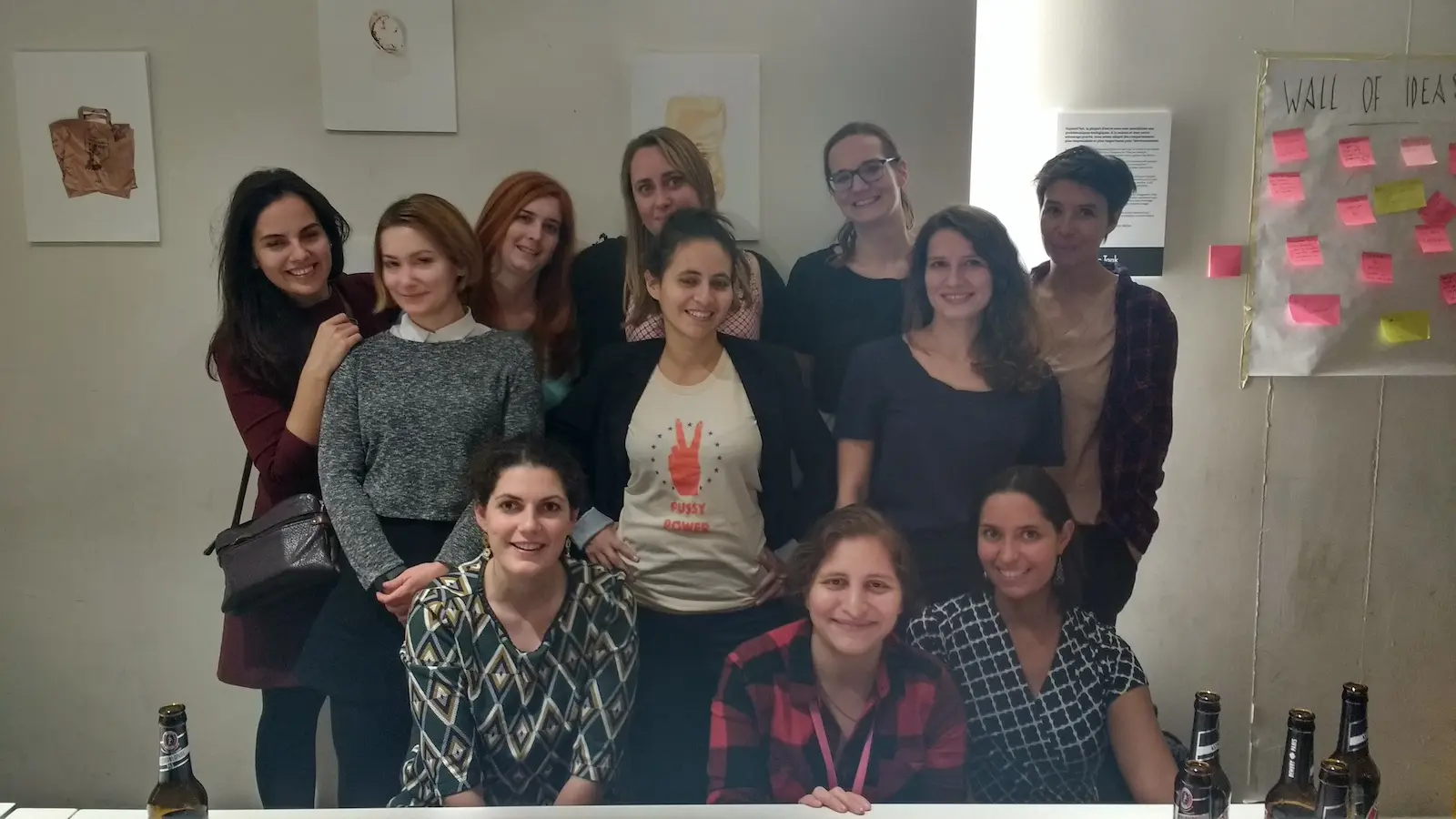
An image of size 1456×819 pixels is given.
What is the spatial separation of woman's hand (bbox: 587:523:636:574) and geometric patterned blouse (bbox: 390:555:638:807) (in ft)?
0.07

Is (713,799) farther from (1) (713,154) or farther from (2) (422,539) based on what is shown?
(1) (713,154)

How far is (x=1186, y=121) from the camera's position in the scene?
1686 millimetres

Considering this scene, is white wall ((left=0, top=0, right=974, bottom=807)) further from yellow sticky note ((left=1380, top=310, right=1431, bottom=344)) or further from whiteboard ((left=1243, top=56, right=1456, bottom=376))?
yellow sticky note ((left=1380, top=310, right=1431, bottom=344))

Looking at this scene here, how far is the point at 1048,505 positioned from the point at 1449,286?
→ 904 mm

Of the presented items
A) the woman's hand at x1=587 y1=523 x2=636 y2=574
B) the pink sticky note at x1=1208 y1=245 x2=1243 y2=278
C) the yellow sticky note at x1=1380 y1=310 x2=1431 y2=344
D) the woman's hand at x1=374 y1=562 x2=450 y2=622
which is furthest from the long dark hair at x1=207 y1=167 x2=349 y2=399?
the yellow sticky note at x1=1380 y1=310 x2=1431 y2=344

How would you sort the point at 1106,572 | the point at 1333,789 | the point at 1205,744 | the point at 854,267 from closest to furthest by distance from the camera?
the point at 1333,789 → the point at 1205,744 → the point at 854,267 → the point at 1106,572

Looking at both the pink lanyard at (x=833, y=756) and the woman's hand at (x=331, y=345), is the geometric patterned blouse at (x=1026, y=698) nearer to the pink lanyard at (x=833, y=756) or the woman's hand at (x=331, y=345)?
the pink lanyard at (x=833, y=756)

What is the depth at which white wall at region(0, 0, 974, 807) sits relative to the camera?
1591 mm

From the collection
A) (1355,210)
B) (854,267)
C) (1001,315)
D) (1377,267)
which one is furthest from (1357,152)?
(854,267)

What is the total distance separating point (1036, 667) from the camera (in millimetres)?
1724

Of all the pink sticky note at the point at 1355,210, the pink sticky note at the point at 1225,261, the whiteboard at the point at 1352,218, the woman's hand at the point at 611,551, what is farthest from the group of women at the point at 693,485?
the pink sticky note at the point at 1355,210

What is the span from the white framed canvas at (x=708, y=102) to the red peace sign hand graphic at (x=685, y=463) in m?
0.46

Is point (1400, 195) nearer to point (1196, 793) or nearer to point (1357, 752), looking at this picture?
point (1357, 752)

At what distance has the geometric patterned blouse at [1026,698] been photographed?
1714mm
